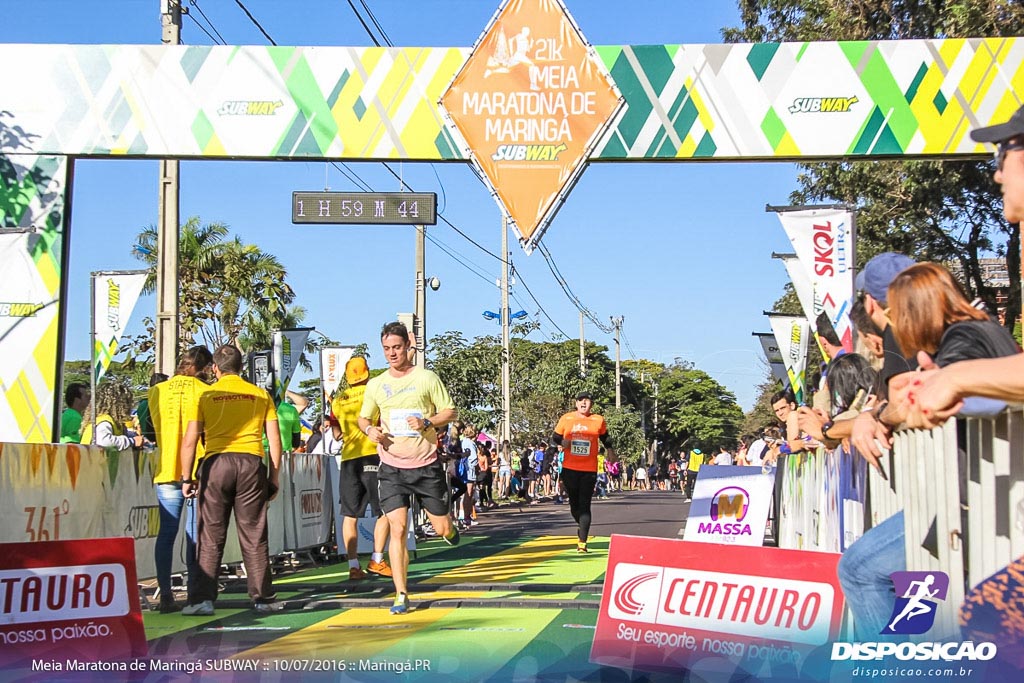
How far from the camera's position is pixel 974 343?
3.80 metres

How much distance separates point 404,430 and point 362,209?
531cm

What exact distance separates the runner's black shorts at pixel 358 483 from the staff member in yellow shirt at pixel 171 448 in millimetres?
2064

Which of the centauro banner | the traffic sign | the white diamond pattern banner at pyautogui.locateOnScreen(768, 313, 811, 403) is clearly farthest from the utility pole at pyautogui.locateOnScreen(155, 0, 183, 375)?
the white diamond pattern banner at pyautogui.locateOnScreen(768, 313, 811, 403)

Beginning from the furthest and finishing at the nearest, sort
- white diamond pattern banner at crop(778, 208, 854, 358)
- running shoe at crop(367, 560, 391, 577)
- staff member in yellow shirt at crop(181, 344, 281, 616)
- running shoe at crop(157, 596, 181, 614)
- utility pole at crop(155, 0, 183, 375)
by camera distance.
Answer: utility pole at crop(155, 0, 183, 375), white diamond pattern banner at crop(778, 208, 854, 358), running shoe at crop(367, 560, 391, 577), running shoe at crop(157, 596, 181, 614), staff member in yellow shirt at crop(181, 344, 281, 616)

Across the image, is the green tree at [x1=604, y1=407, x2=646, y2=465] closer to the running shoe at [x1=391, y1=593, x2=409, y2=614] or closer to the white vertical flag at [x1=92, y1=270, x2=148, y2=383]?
the white vertical flag at [x1=92, y1=270, x2=148, y2=383]

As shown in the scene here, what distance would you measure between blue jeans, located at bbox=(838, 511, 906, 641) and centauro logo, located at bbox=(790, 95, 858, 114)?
6.68 metres

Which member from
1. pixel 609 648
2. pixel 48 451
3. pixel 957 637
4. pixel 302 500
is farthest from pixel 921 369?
pixel 302 500

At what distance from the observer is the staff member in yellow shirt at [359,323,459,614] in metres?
8.79

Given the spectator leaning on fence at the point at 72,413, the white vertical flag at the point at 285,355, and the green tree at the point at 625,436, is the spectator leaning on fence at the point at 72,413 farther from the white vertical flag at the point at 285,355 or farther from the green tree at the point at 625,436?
the green tree at the point at 625,436

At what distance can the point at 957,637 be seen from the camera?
160 inches

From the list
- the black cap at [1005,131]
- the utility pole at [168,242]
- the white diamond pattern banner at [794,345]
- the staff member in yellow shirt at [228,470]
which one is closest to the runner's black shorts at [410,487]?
the staff member in yellow shirt at [228,470]

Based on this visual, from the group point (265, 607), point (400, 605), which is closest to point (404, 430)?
point (400, 605)

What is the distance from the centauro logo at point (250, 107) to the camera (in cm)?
1088

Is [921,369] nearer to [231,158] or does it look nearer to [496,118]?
[496,118]
